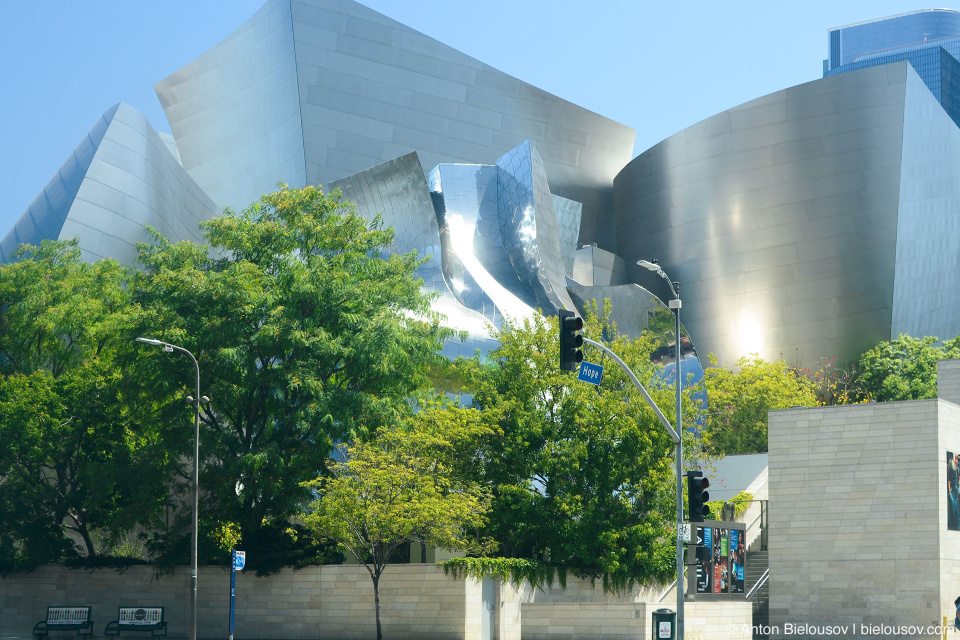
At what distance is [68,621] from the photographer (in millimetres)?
33938

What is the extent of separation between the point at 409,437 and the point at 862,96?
149 feet

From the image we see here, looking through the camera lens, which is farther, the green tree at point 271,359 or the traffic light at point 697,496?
the green tree at point 271,359

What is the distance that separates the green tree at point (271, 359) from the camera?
33.0 m

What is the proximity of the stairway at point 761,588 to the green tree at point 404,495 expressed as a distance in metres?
8.95

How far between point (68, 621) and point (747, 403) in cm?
3238

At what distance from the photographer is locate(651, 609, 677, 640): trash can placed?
2383 cm

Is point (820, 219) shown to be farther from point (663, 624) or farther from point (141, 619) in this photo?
point (141, 619)

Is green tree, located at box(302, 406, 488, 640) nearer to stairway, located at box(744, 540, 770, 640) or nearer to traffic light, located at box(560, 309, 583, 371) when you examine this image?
stairway, located at box(744, 540, 770, 640)

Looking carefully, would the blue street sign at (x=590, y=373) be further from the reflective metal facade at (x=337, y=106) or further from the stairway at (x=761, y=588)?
the reflective metal facade at (x=337, y=106)

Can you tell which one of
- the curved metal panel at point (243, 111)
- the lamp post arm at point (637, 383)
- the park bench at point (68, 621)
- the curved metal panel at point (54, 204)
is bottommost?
the park bench at point (68, 621)

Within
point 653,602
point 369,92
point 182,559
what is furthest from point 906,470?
point 369,92

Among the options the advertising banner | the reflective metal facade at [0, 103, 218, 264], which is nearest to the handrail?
the advertising banner

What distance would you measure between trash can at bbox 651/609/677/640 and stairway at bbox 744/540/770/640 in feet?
28.4

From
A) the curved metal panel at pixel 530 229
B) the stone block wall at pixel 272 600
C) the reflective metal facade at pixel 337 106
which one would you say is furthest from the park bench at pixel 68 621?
the reflective metal facade at pixel 337 106
